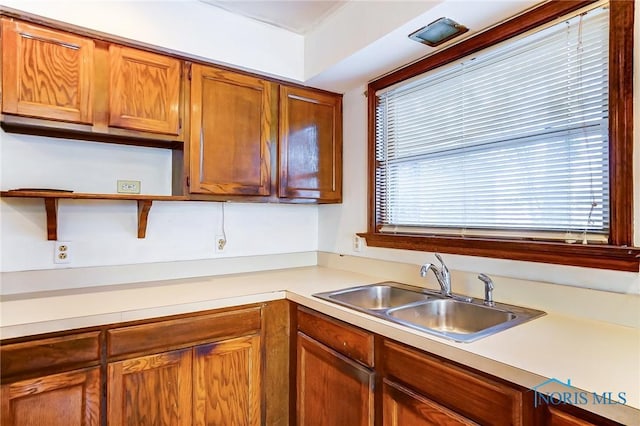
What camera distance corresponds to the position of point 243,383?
1707 millimetres

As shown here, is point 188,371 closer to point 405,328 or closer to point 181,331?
point 181,331

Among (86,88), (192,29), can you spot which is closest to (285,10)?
(192,29)

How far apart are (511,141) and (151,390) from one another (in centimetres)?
186

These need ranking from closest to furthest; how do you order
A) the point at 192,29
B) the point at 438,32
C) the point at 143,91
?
the point at 438,32, the point at 143,91, the point at 192,29

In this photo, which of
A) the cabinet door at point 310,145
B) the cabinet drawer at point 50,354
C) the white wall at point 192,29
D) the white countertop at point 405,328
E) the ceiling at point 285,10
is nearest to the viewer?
the white countertop at point 405,328

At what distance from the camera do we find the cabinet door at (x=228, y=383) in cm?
159

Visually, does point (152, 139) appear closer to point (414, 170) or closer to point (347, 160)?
point (347, 160)

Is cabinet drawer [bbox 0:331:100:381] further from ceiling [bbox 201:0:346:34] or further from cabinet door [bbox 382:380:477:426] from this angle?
ceiling [bbox 201:0:346:34]

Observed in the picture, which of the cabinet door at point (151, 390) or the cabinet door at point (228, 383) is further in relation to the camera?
the cabinet door at point (228, 383)

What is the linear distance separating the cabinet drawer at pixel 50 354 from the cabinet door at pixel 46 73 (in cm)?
94

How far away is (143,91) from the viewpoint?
175 cm

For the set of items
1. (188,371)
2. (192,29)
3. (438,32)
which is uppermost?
(192,29)

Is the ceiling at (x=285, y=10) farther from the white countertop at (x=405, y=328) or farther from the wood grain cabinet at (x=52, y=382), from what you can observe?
the wood grain cabinet at (x=52, y=382)

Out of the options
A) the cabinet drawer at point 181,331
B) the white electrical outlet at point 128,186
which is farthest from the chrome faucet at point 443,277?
the white electrical outlet at point 128,186
